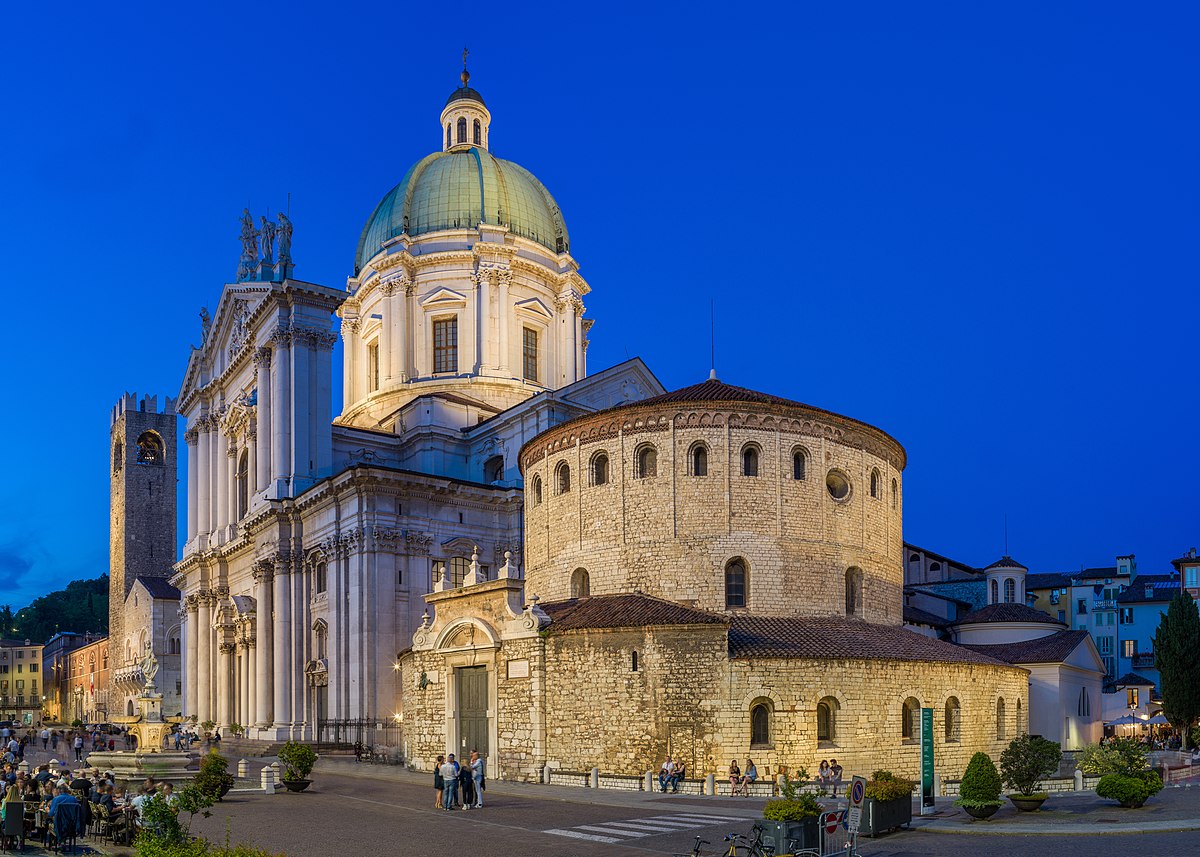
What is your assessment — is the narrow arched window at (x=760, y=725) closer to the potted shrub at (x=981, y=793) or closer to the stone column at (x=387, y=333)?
the potted shrub at (x=981, y=793)

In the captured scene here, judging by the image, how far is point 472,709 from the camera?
38.1 metres

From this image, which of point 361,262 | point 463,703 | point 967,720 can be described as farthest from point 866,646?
point 361,262

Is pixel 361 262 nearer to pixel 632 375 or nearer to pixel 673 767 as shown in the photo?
pixel 632 375

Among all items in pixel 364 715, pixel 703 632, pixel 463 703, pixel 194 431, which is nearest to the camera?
pixel 703 632

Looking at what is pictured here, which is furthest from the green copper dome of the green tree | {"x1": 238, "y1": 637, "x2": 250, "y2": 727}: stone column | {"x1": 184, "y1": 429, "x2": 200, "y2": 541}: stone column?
the green tree

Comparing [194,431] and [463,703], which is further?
[194,431]

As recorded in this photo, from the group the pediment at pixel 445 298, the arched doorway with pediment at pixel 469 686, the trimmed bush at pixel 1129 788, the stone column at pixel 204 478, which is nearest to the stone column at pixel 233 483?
the stone column at pixel 204 478

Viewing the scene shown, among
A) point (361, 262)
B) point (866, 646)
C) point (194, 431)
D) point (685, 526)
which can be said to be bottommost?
point (866, 646)

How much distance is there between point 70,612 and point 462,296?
13898cm

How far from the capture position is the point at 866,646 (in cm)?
3606

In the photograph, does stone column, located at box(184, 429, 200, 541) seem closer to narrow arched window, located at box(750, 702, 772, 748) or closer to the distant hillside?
narrow arched window, located at box(750, 702, 772, 748)

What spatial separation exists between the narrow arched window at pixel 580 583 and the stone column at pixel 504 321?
2578 centimetres

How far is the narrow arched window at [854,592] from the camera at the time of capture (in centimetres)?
4066

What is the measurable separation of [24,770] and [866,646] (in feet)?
76.8
